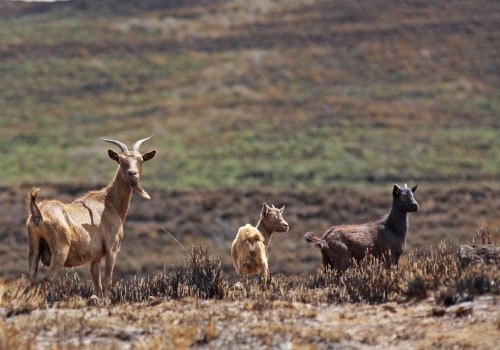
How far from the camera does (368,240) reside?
13648 millimetres

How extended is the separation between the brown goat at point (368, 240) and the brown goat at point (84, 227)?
9.27ft

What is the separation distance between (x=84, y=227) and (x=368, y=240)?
4.15m

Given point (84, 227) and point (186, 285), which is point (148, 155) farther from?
point (186, 285)

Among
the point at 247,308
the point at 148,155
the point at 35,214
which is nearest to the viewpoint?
the point at 247,308

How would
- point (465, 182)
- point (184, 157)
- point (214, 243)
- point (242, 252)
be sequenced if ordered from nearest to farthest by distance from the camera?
point (242, 252) < point (214, 243) < point (465, 182) < point (184, 157)

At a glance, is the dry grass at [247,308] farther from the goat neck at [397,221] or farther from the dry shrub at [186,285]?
the goat neck at [397,221]

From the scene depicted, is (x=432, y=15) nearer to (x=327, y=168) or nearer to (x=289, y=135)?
(x=289, y=135)

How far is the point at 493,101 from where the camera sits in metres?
63.2

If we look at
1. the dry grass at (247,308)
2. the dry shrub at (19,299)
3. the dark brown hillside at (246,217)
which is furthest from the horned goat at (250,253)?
the dark brown hillside at (246,217)

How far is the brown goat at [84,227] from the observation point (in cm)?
1109

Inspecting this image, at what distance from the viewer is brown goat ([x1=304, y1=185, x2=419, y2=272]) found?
44.3ft

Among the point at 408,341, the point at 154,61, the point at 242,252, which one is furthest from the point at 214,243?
the point at 154,61

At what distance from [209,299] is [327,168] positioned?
40.5 metres

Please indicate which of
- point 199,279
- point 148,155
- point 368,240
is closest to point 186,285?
point 199,279
